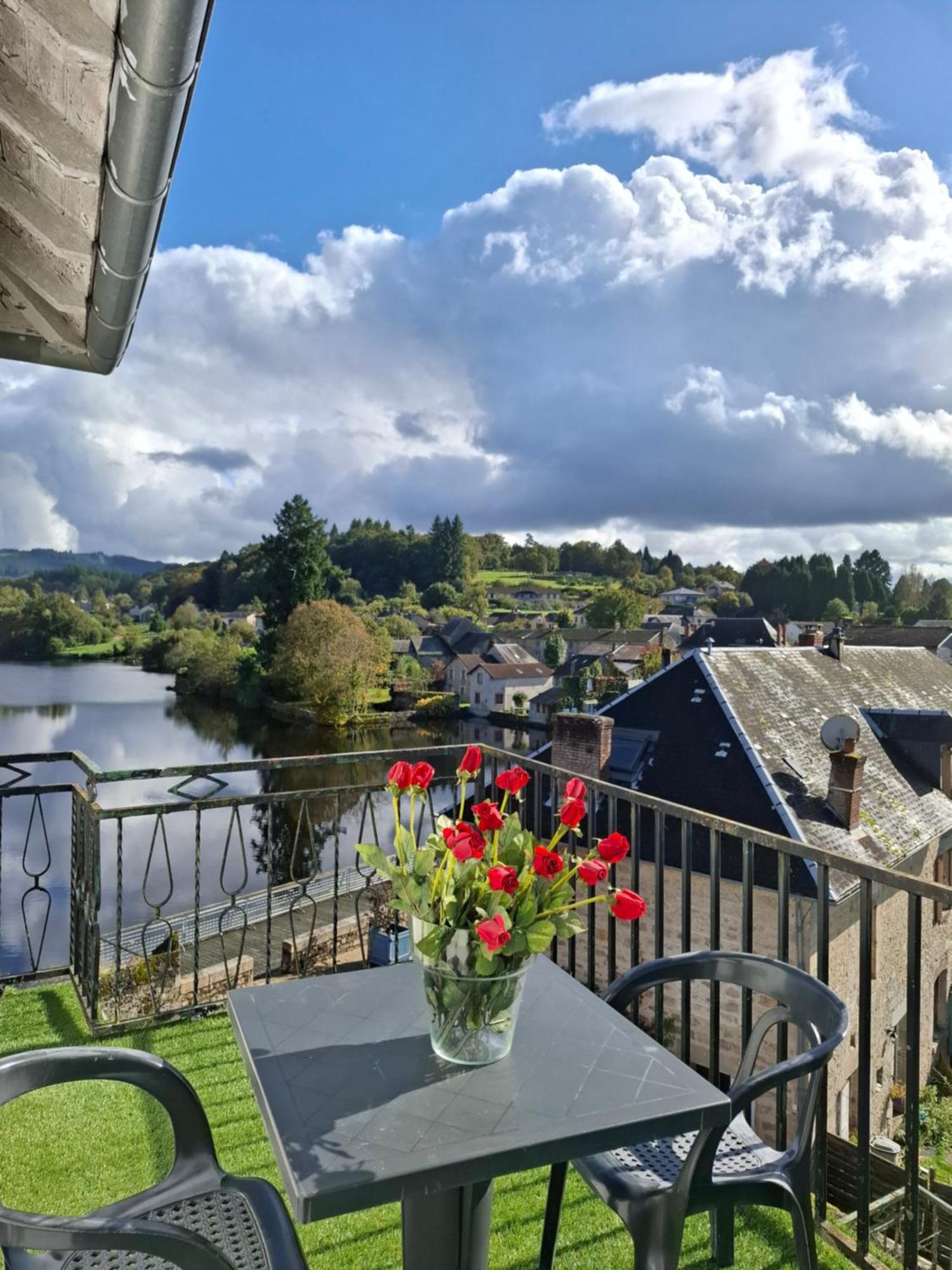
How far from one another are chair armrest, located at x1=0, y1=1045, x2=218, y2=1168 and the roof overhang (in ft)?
4.83

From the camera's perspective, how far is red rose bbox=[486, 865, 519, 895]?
47.8 inches

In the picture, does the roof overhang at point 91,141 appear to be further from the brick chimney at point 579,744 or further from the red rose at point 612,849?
the brick chimney at point 579,744

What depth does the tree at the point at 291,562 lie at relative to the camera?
4272cm

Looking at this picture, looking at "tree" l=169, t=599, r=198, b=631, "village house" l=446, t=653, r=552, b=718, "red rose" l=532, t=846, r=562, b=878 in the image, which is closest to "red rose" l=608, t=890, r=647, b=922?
"red rose" l=532, t=846, r=562, b=878

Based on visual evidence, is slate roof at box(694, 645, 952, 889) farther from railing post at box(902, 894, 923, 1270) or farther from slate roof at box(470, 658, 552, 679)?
slate roof at box(470, 658, 552, 679)

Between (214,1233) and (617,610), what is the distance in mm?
65835

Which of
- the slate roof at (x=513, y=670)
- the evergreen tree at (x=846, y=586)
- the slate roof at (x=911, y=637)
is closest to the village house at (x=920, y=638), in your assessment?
the slate roof at (x=911, y=637)

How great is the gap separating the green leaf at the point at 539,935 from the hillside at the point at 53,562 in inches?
692

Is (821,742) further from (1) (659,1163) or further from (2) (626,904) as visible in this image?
(2) (626,904)

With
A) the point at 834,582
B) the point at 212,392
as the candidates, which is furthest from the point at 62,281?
the point at 212,392

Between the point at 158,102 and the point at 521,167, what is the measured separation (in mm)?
61673

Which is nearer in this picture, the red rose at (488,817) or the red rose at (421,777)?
the red rose at (488,817)

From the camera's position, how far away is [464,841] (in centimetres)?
126

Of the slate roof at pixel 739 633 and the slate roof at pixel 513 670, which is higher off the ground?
the slate roof at pixel 739 633
